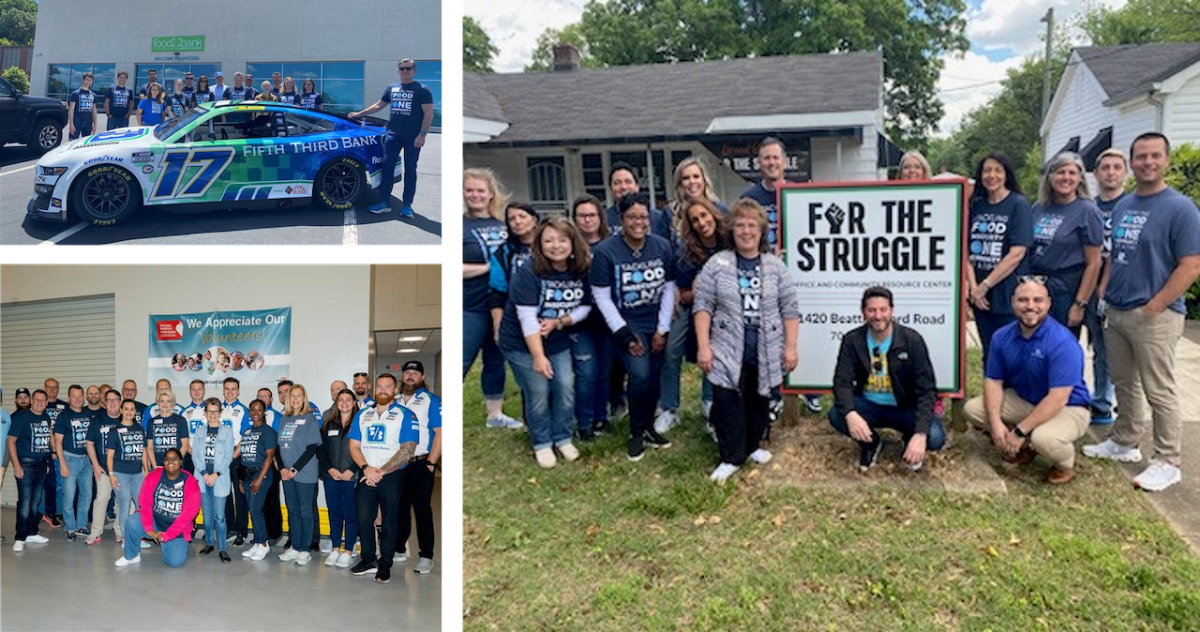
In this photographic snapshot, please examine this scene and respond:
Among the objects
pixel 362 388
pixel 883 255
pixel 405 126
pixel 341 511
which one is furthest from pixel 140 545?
pixel 883 255

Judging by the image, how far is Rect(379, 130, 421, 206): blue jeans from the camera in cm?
146

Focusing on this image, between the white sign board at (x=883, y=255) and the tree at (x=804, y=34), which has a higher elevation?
the tree at (x=804, y=34)

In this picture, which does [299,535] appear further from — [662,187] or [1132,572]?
[1132,572]

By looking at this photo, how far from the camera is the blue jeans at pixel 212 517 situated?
9.31 feet

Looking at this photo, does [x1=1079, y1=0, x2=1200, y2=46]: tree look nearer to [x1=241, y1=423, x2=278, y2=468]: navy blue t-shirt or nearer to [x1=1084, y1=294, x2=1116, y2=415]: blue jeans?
[x1=1084, y1=294, x2=1116, y2=415]: blue jeans

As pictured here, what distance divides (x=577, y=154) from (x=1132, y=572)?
190 cm

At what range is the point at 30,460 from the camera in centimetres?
333

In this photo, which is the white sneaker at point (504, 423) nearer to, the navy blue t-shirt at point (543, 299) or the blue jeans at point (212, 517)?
the navy blue t-shirt at point (543, 299)

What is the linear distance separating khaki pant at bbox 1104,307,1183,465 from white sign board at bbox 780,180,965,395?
0.39 meters

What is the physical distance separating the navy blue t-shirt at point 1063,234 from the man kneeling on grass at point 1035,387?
6 cm

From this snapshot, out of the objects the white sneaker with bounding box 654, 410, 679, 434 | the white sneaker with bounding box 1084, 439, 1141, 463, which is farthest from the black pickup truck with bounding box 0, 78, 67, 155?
the white sneaker with bounding box 1084, 439, 1141, 463

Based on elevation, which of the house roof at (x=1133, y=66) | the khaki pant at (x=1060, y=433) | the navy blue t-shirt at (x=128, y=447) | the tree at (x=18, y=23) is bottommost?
the navy blue t-shirt at (x=128, y=447)

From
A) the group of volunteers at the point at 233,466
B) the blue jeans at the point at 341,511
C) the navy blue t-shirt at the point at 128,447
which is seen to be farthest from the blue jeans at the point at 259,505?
the navy blue t-shirt at the point at 128,447

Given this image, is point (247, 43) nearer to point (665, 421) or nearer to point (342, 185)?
point (342, 185)
